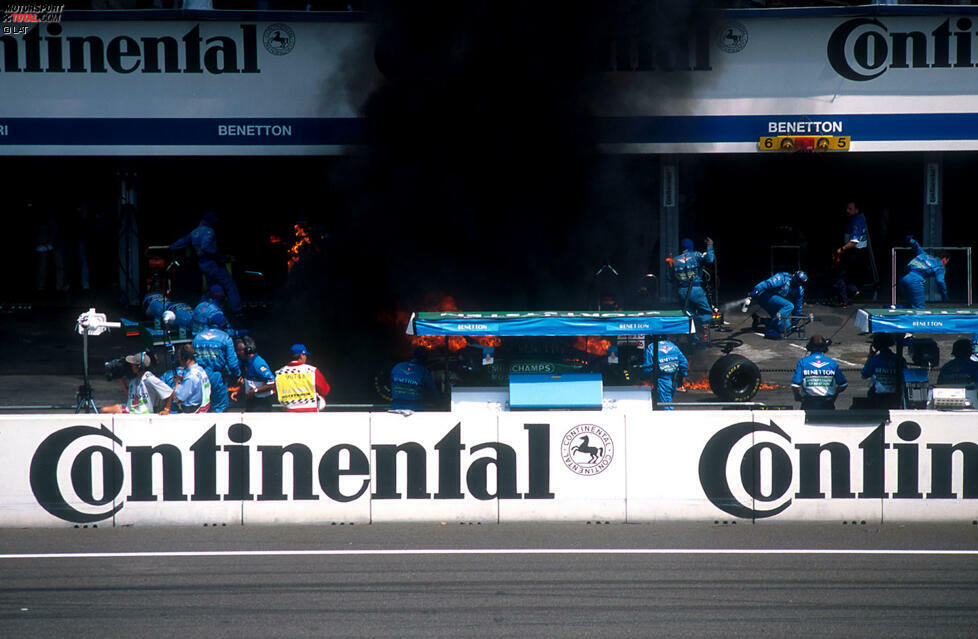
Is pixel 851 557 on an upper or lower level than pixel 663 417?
lower

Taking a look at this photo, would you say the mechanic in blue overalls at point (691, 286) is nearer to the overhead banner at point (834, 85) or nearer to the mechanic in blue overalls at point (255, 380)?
the overhead banner at point (834, 85)

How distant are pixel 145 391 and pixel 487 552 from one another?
5.02 metres

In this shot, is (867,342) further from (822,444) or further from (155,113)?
(155,113)

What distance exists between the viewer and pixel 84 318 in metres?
12.6

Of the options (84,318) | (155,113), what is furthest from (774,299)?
(155,113)

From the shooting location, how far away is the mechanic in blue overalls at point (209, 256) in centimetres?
1730

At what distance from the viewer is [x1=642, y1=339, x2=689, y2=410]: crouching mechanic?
42.8ft

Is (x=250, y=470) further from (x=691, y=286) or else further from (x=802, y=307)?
(x=802, y=307)

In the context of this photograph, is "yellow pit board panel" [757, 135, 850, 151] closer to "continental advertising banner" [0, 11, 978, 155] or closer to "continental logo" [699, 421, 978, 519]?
"continental advertising banner" [0, 11, 978, 155]

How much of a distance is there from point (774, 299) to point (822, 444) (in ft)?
23.1

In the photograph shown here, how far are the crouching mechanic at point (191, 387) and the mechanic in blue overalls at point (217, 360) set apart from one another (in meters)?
0.58

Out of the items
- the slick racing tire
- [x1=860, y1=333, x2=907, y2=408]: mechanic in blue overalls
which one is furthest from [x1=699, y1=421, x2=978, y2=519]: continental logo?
the slick racing tire

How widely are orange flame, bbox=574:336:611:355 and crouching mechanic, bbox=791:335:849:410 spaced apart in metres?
2.31

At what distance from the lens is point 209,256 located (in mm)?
17422
